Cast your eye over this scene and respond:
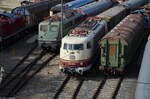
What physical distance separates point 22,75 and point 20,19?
1014 centimetres

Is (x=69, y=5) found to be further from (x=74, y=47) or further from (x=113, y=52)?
(x=113, y=52)

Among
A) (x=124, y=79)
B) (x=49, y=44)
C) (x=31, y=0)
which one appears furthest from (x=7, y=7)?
(x=124, y=79)

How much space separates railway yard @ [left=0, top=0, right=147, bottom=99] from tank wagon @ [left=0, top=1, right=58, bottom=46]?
2.57m

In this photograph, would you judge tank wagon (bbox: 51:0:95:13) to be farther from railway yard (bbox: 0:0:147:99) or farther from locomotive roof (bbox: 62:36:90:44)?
locomotive roof (bbox: 62:36:90:44)

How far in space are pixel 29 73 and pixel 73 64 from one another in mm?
3519

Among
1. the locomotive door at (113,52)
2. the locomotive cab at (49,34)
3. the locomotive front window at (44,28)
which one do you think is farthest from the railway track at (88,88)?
the locomotive front window at (44,28)

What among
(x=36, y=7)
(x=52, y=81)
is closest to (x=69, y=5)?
(x=36, y=7)

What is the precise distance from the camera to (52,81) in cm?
2312

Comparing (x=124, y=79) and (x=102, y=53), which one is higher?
(x=102, y=53)

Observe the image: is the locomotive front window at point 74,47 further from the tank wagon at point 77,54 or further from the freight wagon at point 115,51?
the freight wagon at point 115,51

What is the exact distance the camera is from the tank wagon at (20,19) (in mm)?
30891

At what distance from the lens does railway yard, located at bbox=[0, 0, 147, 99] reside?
68.9 ft

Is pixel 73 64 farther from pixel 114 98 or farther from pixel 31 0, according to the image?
pixel 31 0

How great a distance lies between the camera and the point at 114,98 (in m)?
20.5
